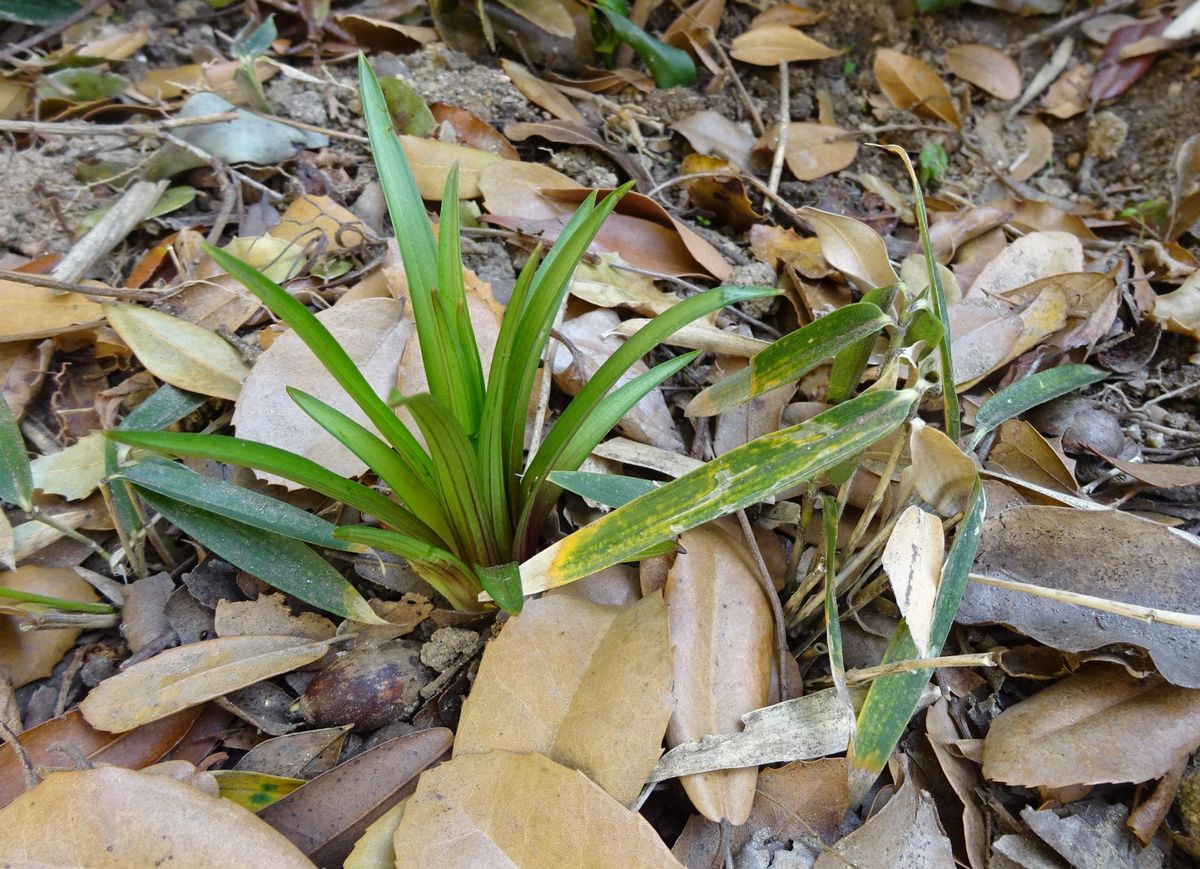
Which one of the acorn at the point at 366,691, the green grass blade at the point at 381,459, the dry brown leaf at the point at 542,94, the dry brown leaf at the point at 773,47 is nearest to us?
the green grass blade at the point at 381,459

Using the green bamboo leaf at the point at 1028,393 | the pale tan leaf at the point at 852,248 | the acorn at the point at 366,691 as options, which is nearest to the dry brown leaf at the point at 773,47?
the pale tan leaf at the point at 852,248

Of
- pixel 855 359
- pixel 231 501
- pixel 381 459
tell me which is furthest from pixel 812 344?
pixel 231 501

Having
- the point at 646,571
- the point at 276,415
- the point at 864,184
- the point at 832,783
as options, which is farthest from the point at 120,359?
the point at 864,184

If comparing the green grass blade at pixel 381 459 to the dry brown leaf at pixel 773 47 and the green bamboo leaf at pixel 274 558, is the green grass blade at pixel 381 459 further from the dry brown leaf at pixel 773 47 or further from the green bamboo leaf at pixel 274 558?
the dry brown leaf at pixel 773 47

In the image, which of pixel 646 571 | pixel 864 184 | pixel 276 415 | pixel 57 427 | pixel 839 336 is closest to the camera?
pixel 839 336

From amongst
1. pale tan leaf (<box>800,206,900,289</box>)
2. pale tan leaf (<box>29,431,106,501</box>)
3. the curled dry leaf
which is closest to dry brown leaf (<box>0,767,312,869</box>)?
pale tan leaf (<box>29,431,106,501</box>)

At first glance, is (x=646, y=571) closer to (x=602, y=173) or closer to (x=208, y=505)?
(x=208, y=505)
